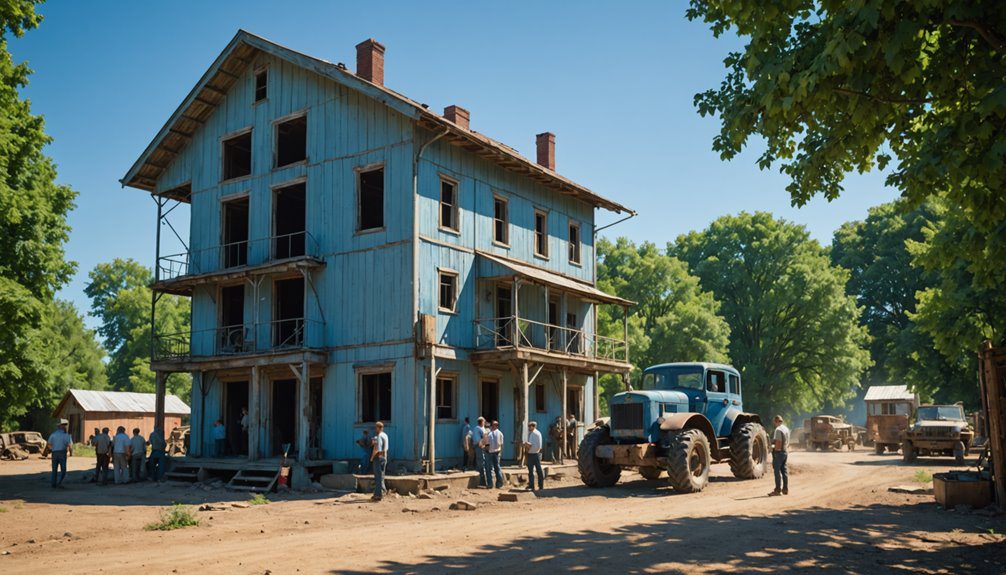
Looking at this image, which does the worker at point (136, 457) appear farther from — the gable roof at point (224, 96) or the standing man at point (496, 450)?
the standing man at point (496, 450)

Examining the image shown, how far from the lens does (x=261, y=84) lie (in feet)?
86.2

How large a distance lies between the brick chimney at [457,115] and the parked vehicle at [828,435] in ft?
89.9

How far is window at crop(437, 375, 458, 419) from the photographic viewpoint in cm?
2317

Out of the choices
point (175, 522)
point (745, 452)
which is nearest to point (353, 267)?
point (175, 522)

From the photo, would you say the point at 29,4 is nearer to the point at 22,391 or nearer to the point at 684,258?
the point at 22,391

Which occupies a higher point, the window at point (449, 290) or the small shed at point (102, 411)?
the window at point (449, 290)

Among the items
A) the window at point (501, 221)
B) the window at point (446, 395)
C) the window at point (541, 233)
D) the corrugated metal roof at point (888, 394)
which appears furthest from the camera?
the corrugated metal roof at point (888, 394)

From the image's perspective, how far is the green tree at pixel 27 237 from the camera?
74.1 feet

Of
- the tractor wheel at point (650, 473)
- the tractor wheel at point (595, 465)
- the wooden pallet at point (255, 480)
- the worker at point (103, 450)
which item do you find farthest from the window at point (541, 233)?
the worker at point (103, 450)

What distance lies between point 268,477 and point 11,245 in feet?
37.8

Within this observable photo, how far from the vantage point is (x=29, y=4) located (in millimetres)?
20828

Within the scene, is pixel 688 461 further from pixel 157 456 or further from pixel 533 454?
pixel 157 456

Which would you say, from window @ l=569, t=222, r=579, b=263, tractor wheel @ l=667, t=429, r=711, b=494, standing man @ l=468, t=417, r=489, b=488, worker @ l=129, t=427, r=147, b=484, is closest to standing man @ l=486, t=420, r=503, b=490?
standing man @ l=468, t=417, r=489, b=488

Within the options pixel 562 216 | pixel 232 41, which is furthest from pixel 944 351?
pixel 232 41
